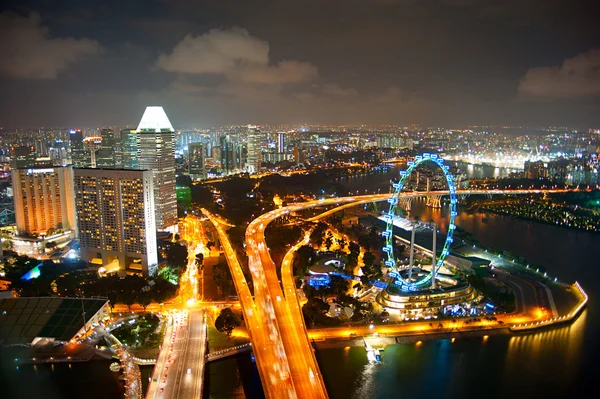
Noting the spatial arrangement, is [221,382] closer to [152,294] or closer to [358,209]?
[152,294]

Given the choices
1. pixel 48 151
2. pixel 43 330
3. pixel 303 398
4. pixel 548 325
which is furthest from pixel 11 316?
pixel 48 151

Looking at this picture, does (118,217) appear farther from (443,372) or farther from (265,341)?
(443,372)

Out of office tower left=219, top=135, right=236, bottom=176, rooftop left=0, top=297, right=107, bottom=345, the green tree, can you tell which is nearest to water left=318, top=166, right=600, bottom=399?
the green tree

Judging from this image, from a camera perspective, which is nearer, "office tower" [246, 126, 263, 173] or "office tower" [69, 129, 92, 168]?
"office tower" [69, 129, 92, 168]

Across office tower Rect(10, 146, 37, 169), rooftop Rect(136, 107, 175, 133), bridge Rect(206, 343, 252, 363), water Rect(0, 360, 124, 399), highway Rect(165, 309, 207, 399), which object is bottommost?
water Rect(0, 360, 124, 399)

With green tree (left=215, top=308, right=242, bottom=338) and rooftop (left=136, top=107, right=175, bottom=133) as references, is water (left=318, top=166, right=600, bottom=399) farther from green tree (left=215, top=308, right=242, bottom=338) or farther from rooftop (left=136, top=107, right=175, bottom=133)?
rooftop (left=136, top=107, right=175, bottom=133)

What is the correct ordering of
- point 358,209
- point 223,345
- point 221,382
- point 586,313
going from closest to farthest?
point 221,382, point 223,345, point 586,313, point 358,209

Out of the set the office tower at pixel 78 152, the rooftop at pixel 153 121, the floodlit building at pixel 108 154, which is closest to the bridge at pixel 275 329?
the rooftop at pixel 153 121

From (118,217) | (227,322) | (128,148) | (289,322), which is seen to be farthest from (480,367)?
(128,148)
